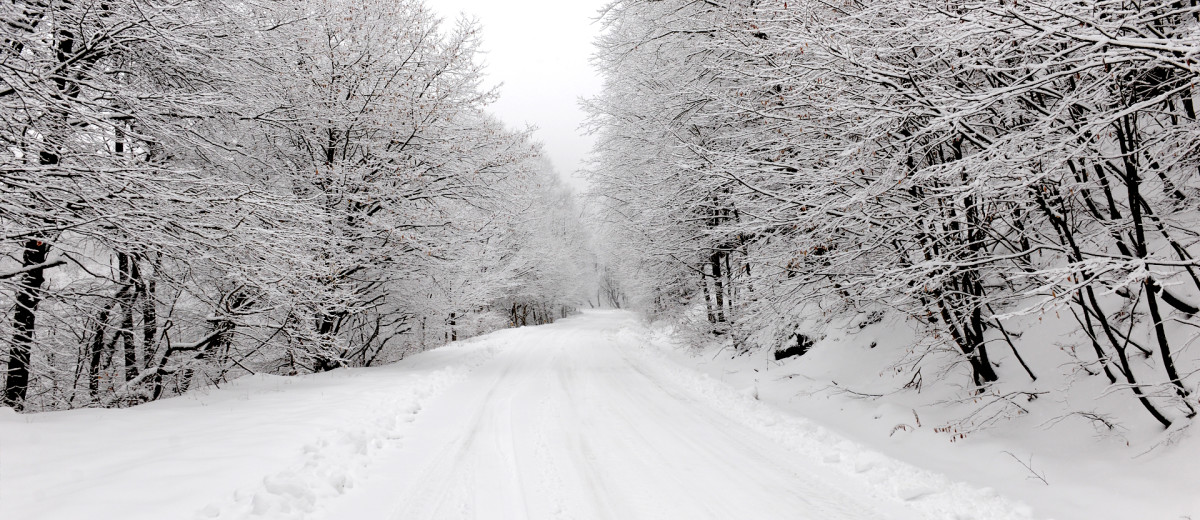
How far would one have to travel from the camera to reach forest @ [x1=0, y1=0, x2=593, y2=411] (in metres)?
4.28

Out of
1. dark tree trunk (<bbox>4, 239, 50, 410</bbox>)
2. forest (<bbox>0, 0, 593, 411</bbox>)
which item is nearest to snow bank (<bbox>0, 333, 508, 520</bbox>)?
forest (<bbox>0, 0, 593, 411</bbox>)

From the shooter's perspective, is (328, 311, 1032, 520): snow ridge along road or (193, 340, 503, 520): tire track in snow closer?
(193, 340, 503, 520): tire track in snow

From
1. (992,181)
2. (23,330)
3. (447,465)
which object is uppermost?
(992,181)

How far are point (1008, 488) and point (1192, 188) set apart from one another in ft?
10.1

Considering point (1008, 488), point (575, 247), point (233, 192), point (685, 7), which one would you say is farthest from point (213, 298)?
point (575, 247)

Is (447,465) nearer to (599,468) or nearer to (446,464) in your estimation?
(446,464)

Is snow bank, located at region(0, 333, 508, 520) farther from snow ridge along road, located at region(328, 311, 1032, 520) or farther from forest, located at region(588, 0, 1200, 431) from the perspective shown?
forest, located at region(588, 0, 1200, 431)

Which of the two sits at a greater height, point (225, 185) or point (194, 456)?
point (225, 185)

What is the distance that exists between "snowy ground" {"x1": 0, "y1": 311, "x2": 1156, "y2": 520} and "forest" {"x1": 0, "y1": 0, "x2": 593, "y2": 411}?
1.34m

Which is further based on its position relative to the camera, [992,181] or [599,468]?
[599,468]

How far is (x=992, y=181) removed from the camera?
3941 millimetres

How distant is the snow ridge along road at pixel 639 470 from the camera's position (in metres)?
3.87

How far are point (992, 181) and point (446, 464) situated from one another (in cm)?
557

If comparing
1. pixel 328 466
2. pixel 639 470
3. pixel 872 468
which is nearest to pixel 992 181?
pixel 872 468
